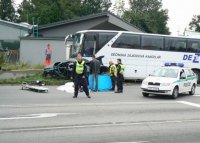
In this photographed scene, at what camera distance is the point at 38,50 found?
1412 inches

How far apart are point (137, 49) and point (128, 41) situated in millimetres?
808

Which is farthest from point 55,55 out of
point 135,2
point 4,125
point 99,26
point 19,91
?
point 135,2

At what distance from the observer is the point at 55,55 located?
3612 centimetres

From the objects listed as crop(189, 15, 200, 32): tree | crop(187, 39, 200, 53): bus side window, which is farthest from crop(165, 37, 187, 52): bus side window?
crop(189, 15, 200, 32): tree

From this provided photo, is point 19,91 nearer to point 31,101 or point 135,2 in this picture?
point 31,101

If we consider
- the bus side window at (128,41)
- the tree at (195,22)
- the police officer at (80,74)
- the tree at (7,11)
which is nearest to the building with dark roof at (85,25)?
the bus side window at (128,41)

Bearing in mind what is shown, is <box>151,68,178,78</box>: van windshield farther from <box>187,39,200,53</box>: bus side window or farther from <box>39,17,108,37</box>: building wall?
<box>39,17,108,37</box>: building wall

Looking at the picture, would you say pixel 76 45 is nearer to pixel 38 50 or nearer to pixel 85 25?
pixel 38 50

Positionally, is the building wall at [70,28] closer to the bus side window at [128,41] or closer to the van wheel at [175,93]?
the bus side window at [128,41]

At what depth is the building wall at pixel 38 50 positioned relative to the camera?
35.6 m

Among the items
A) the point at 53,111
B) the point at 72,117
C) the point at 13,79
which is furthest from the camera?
the point at 13,79

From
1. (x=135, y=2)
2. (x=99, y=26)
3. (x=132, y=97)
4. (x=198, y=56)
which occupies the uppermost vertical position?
(x=135, y=2)

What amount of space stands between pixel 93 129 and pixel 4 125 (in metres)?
2.30

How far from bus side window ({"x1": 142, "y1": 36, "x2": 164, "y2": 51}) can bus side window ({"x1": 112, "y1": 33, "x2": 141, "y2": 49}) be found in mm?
442
